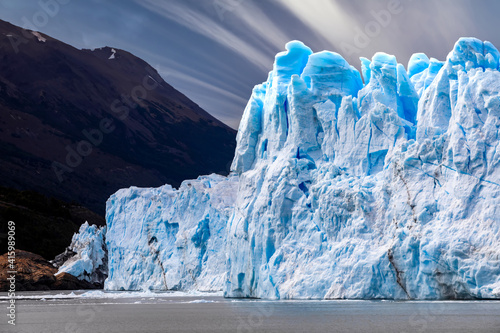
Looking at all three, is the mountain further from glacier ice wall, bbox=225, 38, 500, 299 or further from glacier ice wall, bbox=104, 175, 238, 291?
glacier ice wall, bbox=225, 38, 500, 299

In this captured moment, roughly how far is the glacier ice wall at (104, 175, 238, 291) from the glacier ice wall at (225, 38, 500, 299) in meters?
4.96

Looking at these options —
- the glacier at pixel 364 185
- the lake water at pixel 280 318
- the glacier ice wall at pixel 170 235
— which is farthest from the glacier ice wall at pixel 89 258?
the lake water at pixel 280 318

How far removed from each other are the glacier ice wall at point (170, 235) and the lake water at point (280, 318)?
9.78 meters

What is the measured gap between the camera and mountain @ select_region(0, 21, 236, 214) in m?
113

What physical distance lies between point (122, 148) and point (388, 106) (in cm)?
12028

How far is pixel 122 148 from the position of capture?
142 meters

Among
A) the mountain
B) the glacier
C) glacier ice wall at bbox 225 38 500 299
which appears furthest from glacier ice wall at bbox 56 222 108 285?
the mountain

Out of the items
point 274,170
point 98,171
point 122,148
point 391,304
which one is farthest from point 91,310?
point 122,148

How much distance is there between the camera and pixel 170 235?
3859 cm

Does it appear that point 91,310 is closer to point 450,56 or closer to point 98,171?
point 450,56

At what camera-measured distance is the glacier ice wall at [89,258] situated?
49.8 metres

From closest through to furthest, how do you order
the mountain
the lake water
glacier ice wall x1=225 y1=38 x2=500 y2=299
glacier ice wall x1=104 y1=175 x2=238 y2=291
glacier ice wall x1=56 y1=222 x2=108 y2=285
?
the lake water → glacier ice wall x1=225 y1=38 x2=500 y2=299 → glacier ice wall x1=104 y1=175 x2=238 y2=291 → glacier ice wall x1=56 y1=222 x2=108 y2=285 → the mountain

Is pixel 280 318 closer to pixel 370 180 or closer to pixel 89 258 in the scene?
pixel 370 180

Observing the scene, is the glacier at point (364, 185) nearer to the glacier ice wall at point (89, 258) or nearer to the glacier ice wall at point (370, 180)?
the glacier ice wall at point (370, 180)
